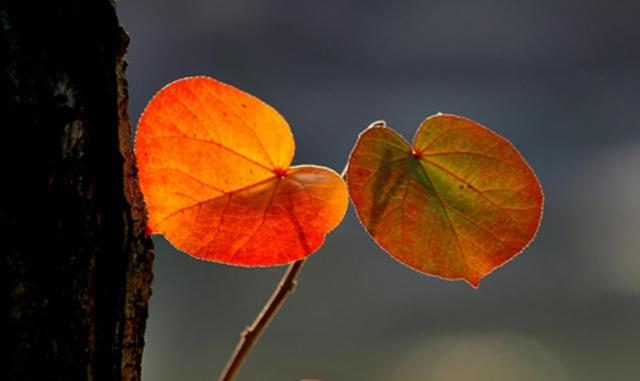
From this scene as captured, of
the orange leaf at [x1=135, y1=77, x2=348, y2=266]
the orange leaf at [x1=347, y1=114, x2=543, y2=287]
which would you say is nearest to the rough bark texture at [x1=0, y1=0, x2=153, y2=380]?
the orange leaf at [x1=135, y1=77, x2=348, y2=266]

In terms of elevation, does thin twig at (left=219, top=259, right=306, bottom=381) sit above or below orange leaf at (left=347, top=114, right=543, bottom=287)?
below

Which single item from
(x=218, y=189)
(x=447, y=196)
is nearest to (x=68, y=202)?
(x=218, y=189)

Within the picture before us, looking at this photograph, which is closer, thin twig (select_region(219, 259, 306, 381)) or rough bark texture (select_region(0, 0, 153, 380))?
rough bark texture (select_region(0, 0, 153, 380))

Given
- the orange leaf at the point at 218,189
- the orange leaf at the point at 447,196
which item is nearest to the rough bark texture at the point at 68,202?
the orange leaf at the point at 218,189

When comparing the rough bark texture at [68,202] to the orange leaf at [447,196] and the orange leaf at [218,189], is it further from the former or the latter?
the orange leaf at [447,196]

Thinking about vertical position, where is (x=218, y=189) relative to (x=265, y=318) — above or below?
above

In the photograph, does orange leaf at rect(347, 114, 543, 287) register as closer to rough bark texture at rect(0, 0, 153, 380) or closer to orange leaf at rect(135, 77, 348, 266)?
orange leaf at rect(135, 77, 348, 266)

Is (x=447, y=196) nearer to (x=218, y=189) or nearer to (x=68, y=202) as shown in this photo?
(x=218, y=189)
